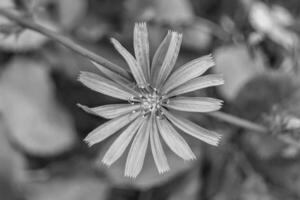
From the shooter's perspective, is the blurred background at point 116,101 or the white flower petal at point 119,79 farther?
the blurred background at point 116,101

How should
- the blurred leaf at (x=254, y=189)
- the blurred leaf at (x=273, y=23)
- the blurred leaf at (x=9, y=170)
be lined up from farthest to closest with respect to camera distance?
the blurred leaf at (x=273, y=23), the blurred leaf at (x=254, y=189), the blurred leaf at (x=9, y=170)

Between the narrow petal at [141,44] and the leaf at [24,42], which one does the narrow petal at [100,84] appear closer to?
the narrow petal at [141,44]

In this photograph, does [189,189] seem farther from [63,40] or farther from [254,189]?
[63,40]

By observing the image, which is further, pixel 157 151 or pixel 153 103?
pixel 153 103

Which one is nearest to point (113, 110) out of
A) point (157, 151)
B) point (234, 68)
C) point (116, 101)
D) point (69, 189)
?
point (157, 151)

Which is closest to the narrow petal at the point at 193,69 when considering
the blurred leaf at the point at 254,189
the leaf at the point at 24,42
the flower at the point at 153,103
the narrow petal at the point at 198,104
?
the flower at the point at 153,103

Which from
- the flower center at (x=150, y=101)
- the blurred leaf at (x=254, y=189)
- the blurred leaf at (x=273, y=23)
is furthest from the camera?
the blurred leaf at (x=273, y=23)
